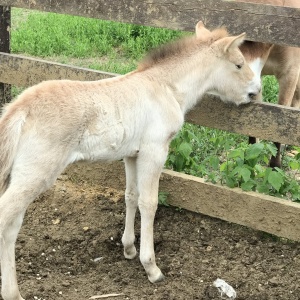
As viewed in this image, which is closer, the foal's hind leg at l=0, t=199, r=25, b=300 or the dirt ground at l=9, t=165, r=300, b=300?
the foal's hind leg at l=0, t=199, r=25, b=300

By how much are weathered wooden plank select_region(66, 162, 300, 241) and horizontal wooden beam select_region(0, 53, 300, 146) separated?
16.9 inches

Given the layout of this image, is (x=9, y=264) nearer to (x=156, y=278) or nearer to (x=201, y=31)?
(x=156, y=278)

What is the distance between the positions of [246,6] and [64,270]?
2.15 metres

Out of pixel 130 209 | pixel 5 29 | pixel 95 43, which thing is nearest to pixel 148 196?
pixel 130 209

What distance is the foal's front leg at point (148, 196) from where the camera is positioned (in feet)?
13.1

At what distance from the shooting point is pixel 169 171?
4.89 metres

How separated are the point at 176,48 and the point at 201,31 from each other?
9.0 inches

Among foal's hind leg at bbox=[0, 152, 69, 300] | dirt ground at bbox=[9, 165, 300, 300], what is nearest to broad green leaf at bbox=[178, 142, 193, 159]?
dirt ground at bbox=[9, 165, 300, 300]

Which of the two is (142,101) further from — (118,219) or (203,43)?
(118,219)

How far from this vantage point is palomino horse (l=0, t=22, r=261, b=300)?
3.57 metres

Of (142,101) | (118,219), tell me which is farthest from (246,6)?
(118,219)

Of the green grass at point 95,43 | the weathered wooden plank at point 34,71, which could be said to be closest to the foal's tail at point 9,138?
the weathered wooden plank at point 34,71

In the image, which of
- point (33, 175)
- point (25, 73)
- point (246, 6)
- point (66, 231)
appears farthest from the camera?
point (25, 73)

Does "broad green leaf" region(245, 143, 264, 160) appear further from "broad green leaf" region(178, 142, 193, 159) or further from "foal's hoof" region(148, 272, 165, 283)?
"foal's hoof" region(148, 272, 165, 283)
